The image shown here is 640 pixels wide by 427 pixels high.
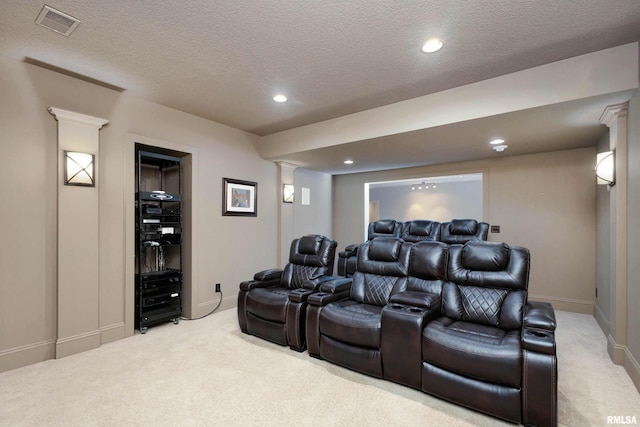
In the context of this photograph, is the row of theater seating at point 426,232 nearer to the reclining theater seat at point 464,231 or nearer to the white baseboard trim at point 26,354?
the reclining theater seat at point 464,231

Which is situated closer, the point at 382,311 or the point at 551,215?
the point at 382,311

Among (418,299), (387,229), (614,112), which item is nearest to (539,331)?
(418,299)

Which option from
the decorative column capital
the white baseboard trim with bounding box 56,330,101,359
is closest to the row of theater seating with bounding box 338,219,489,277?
the decorative column capital

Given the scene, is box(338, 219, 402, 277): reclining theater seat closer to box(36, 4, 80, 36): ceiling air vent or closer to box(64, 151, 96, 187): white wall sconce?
box(64, 151, 96, 187): white wall sconce

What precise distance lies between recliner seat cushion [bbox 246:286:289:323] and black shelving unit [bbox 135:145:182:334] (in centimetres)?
118

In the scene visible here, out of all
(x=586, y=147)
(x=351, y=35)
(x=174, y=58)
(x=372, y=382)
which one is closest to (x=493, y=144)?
(x=586, y=147)

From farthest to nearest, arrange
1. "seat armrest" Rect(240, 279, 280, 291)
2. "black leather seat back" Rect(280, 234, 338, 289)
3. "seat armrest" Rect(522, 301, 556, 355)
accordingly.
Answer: "black leather seat back" Rect(280, 234, 338, 289) → "seat armrest" Rect(240, 279, 280, 291) → "seat armrest" Rect(522, 301, 556, 355)

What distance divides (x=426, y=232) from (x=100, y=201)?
4.73m

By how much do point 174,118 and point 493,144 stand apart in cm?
441

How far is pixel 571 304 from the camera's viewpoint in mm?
4480

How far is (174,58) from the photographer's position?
275cm

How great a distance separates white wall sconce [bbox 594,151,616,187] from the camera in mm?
2930

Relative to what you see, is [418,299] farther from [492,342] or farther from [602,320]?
[602,320]

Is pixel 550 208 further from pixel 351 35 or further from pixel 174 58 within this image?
pixel 174 58
